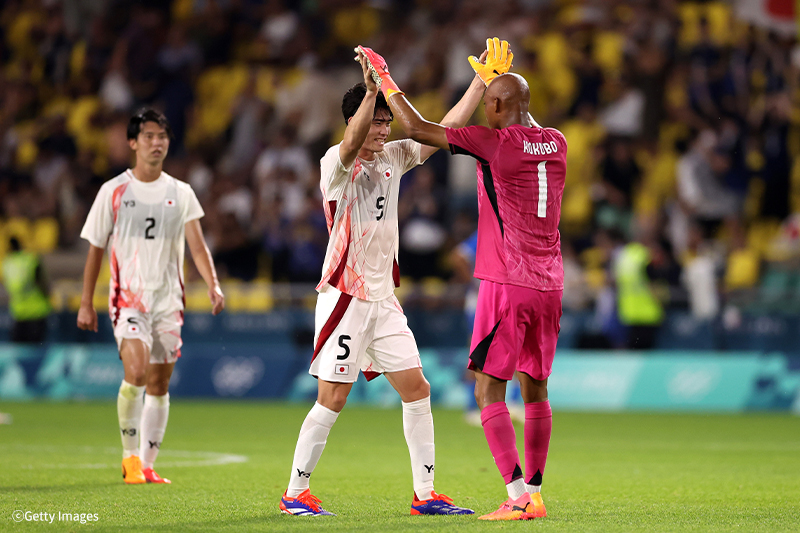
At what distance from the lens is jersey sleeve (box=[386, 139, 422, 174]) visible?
23.2ft

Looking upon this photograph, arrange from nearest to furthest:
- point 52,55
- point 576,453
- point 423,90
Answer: point 576,453 < point 423,90 < point 52,55

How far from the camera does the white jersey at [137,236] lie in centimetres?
857

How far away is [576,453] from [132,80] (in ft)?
50.2

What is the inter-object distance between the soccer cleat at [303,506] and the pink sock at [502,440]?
1.04 meters

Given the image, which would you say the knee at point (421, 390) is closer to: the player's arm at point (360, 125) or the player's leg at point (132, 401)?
the player's arm at point (360, 125)

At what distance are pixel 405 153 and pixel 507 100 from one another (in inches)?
36.8

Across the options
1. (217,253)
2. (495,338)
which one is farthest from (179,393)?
(495,338)

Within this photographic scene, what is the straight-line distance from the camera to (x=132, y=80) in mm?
23125

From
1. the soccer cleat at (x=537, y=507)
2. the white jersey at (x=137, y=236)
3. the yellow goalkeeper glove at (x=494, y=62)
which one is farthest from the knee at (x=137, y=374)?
the yellow goalkeeper glove at (x=494, y=62)

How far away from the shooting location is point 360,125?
20.7 feet

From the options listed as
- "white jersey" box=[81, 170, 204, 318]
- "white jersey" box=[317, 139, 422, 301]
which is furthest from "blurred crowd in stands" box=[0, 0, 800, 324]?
"white jersey" box=[317, 139, 422, 301]

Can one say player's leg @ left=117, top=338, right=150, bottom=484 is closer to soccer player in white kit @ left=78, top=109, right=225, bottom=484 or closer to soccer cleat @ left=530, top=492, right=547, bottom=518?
soccer player in white kit @ left=78, top=109, right=225, bottom=484

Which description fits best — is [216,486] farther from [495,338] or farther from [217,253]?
[217,253]

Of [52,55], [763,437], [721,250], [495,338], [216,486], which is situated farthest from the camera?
[52,55]
